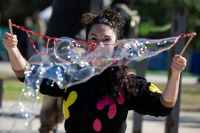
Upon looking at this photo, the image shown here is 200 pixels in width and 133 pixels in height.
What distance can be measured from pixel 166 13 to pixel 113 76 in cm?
1630

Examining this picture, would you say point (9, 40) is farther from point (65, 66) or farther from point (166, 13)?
point (166, 13)

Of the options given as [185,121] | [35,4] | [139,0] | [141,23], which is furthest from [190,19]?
[141,23]

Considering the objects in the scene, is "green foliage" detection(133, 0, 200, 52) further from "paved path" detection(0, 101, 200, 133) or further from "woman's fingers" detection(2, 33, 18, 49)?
"woman's fingers" detection(2, 33, 18, 49)

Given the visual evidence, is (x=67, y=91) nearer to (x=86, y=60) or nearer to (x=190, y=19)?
(x=86, y=60)

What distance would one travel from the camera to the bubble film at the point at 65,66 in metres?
1.87

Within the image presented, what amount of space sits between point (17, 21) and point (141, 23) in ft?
65.7

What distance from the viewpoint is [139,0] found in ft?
67.6

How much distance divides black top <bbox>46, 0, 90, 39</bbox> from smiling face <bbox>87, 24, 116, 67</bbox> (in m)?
1.21

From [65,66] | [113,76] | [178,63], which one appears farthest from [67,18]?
[178,63]

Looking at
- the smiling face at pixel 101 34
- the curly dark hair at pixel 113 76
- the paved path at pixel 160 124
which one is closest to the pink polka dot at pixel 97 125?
the curly dark hair at pixel 113 76

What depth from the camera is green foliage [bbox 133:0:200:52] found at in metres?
17.3

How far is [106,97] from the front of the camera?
189 cm

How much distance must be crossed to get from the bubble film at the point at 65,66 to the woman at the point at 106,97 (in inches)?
2.5

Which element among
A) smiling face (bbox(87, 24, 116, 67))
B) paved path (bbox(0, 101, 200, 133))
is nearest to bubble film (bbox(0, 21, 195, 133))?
smiling face (bbox(87, 24, 116, 67))
